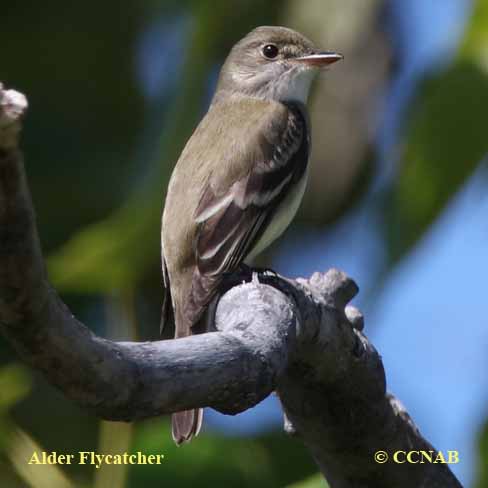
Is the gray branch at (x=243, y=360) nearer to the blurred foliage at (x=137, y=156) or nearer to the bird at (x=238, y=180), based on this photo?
the blurred foliage at (x=137, y=156)

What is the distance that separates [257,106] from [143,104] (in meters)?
1.10

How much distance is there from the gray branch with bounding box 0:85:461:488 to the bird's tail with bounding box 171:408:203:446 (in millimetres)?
264

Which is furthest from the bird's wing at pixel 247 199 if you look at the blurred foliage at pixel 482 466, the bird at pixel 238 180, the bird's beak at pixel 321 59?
the blurred foliage at pixel 482 466

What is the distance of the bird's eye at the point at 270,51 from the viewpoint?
17.0 feet

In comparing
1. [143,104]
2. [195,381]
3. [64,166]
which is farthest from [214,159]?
[195,381]

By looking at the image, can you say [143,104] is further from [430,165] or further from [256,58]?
[430,165]

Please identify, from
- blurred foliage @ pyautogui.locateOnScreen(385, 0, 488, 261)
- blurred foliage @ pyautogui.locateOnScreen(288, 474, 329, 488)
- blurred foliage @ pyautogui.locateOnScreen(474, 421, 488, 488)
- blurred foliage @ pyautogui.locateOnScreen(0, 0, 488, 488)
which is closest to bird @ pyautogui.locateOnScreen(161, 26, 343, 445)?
blurred foliage @ pyautogui.locateOnScreen(0, 0, 488, 488)

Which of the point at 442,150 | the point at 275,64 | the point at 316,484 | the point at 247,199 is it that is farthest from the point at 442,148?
the point at 275,64

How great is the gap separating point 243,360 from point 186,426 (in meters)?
1.16

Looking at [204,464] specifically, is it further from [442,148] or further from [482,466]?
[442,148]

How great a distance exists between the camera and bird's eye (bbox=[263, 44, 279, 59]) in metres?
5.19

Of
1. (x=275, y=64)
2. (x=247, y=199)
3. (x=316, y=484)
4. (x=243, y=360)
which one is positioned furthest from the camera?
(x=275, y=64)

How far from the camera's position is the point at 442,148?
3449 millimetres

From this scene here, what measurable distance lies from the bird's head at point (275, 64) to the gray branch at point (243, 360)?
1.95m
